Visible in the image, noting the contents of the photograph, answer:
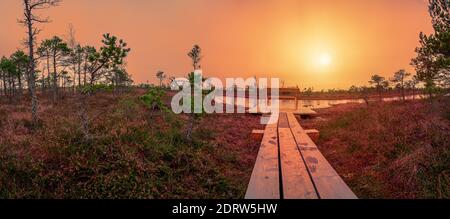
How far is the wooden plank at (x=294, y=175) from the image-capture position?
423cm

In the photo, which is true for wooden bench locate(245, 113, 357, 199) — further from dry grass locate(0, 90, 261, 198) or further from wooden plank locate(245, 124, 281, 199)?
dry grass locate(0, 90, 261, 198)

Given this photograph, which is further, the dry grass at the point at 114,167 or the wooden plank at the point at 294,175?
the dry grass at the point at 114,167

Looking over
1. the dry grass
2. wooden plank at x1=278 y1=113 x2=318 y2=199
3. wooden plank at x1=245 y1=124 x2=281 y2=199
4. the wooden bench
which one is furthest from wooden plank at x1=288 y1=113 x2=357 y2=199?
the dry grass

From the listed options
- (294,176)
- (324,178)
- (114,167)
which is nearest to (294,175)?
(294,176)

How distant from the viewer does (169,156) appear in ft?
21.9

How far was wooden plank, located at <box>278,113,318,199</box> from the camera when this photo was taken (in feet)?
13.9

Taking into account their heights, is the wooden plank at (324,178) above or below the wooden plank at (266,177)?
above

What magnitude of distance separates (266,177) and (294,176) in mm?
552

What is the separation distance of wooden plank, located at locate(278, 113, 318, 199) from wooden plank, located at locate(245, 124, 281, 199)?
15 cm

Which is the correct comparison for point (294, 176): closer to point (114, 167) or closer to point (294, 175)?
point (294, 175)

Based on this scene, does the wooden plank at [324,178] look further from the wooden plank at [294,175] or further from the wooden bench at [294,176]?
the wooden plank at [294,175]

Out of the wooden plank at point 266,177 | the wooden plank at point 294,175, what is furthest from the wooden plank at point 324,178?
the wooden plank at point 266,177
